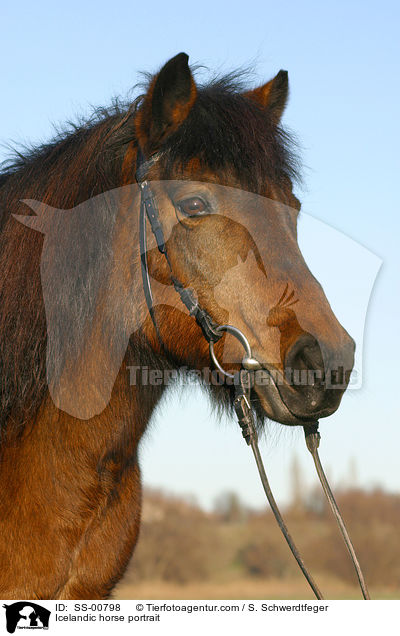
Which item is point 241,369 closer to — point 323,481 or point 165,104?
point 323,481

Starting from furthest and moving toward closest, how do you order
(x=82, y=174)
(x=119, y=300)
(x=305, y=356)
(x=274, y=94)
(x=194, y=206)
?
1. (x=274, y=94)
2. (x=82, y=174)
3. (x=119, y=300)
4. (x=194, y=206)
5. (x=305, y=356)

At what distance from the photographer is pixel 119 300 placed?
327 cm

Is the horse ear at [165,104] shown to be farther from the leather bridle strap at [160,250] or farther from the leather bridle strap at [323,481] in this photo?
the leather bridle strap at [323,481]

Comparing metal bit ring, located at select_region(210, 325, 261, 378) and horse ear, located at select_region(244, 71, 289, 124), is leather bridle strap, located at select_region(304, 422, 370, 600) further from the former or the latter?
horse ear, located at select_region(244, 71, 289, 124)

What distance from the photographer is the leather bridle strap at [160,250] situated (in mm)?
3113

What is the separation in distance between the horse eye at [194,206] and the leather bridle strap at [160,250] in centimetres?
16

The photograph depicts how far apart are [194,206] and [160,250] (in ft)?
0.93

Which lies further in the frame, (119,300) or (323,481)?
(119,300)

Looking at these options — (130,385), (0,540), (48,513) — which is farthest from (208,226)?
(0,540)

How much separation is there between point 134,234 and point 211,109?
0.84m
